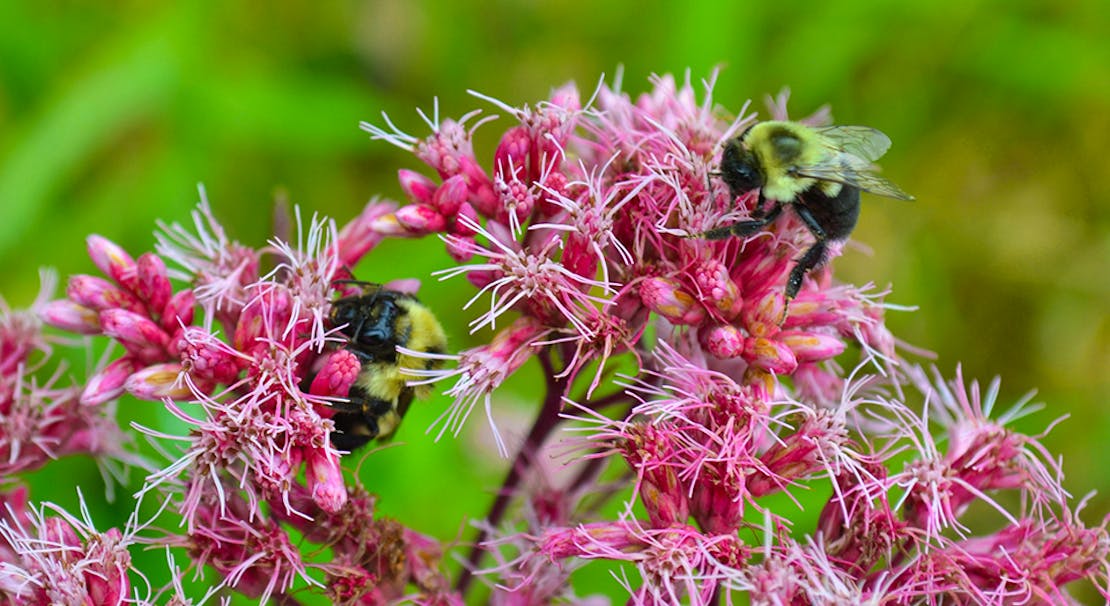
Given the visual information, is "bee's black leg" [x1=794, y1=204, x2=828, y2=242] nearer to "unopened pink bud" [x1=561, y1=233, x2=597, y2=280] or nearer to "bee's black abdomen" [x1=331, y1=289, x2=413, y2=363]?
"unopened pink bud" [x1=561, y1=233, x2=597, y2=280]

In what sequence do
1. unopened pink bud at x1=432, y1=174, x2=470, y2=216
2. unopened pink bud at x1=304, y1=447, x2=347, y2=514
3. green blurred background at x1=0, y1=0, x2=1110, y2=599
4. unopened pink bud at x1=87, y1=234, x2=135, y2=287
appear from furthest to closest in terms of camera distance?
green blurred background at x1=0, y1=0, x2=1110, y2=599 < unopened pink bud at x1=87, y1=234, x2=135, y2=287 < unopened pink bud at x1=432, y1=174, x2=470, y2=216 < unopened pink bud at x1=304, y1=447, x2=347, y2=514

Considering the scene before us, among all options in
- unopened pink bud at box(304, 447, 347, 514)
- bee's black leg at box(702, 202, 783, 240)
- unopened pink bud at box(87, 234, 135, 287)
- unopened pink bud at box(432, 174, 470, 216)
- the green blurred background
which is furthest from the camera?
the green blurred background

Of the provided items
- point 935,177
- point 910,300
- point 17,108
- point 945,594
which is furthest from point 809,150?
point 17,108

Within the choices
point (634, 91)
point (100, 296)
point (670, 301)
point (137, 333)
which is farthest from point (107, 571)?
point (634, 91)

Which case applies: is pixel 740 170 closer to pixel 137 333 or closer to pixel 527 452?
pixel 527 452

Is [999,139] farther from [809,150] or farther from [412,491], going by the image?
[412,491]

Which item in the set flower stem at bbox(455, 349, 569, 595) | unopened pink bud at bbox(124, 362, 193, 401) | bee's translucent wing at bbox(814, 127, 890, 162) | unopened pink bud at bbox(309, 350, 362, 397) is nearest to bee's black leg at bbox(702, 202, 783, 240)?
bee's translucent wing at bbox(814, 127, 890, 162)
